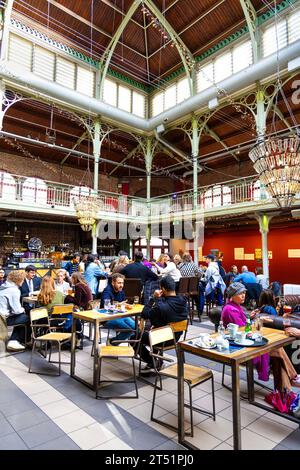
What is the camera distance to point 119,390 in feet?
10.5

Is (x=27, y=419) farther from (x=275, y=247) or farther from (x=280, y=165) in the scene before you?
(x=275, y=247)

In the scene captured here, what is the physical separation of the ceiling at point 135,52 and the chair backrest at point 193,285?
16.4 ft

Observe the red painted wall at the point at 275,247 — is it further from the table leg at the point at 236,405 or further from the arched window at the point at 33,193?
the table leg at the point at 236,405

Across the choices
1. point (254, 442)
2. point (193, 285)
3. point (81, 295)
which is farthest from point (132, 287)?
point (254, 442)

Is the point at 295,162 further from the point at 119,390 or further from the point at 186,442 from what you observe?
the point at 119,390

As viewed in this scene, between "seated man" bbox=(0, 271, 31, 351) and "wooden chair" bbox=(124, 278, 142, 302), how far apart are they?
6.10ft

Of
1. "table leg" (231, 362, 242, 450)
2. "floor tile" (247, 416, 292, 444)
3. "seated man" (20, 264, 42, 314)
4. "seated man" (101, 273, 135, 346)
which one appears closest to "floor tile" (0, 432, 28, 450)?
"table leg" (231, 362, 242, 450)

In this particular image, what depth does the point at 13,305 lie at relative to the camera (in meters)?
4.38

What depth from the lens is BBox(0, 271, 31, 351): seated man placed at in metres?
4.31

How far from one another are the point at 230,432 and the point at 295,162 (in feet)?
8.90

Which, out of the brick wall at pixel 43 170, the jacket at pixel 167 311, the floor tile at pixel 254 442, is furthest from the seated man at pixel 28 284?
the brick wall at pixel 43 170

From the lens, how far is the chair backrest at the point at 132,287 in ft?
17.9

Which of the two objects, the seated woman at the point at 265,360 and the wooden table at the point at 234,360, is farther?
the seated woman at the point at 265,360

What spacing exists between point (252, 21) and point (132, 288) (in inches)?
391
